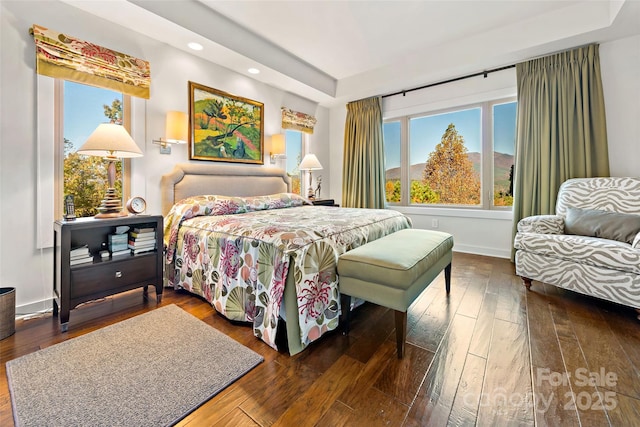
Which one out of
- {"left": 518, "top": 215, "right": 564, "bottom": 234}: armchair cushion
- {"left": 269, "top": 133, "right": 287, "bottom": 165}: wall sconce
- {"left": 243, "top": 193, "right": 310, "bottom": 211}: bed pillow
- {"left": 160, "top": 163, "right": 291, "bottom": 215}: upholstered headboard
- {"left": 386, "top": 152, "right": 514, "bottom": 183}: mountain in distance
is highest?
{"left": 269, "top": 133, "right": 287, "bottom": 165}: wall sconce

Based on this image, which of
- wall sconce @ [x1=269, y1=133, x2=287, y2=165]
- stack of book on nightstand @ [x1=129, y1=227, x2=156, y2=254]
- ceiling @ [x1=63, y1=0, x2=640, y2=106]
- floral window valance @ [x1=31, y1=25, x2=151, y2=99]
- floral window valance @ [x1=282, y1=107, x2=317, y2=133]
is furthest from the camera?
floral window valance @ [x1=282, y1=107, x2=317, y2=133]

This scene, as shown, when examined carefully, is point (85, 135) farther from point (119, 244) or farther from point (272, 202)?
point (272, 202)

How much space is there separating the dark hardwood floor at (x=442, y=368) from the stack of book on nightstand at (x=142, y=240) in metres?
0.46

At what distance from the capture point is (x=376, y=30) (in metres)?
3.00

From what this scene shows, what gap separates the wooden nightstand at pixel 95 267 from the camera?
177 cm

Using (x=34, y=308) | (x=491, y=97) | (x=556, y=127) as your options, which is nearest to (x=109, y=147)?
(x=34, y=308)

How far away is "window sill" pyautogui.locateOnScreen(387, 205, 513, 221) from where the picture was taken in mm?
3564

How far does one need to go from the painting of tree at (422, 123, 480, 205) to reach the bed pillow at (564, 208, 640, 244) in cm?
138

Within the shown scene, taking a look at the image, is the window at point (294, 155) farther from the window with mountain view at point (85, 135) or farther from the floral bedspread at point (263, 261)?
the window with mountain view at point (85, 135)

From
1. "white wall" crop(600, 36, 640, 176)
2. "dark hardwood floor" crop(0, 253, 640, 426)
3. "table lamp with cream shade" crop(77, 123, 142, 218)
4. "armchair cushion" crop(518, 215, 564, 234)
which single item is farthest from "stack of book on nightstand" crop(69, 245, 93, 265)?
"white wall" crop(600, 36, 640, 176)

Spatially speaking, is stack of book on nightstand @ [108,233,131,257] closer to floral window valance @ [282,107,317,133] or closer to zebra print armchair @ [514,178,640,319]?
floral window valance @ [282,107,317,133]

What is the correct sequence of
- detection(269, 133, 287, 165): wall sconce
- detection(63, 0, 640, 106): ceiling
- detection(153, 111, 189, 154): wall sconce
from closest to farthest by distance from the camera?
detection(63, 0, 640, 106): ceiling < detection(153, 111, 189, 154): wall sconce < detection(269, 133, 287, 165): wall sconce

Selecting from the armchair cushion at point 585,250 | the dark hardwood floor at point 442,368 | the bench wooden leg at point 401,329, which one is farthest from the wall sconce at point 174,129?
the armchair cushion at point 585,250

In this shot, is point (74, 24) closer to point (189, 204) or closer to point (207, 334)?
point (189, 204)
